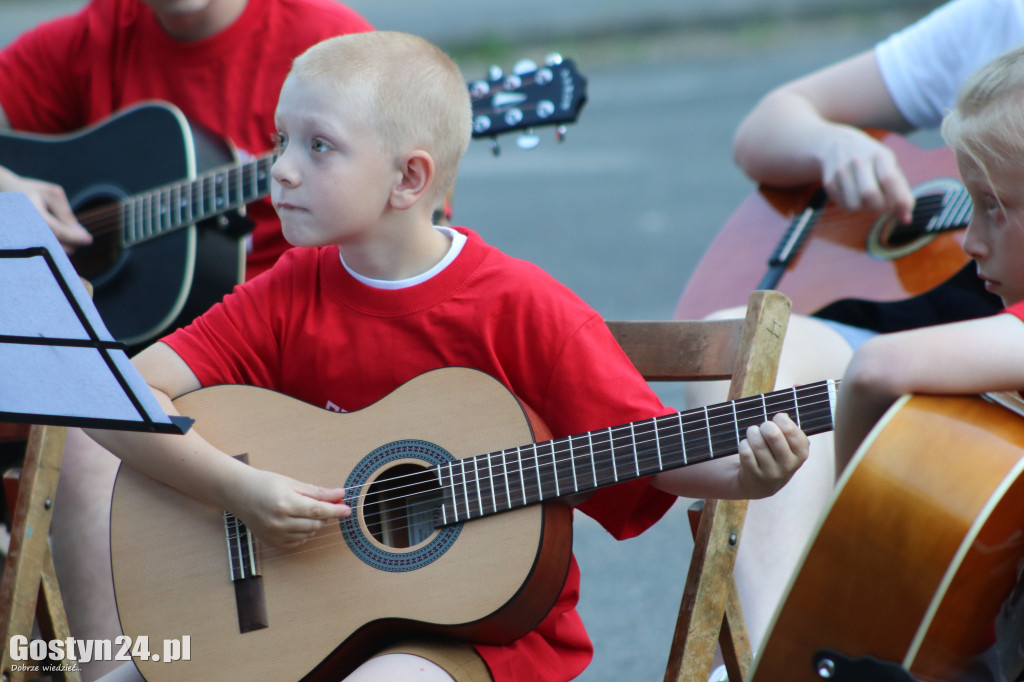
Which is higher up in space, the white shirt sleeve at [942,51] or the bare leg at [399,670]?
the white shirt sleeve at [942,51]

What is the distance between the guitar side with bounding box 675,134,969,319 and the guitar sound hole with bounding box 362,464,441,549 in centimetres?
101

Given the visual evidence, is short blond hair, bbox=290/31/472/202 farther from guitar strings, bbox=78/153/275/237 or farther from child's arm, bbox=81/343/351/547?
guitar strings, bbox=78/153/275/237

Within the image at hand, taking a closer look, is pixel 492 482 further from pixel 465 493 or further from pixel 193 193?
A: pixel 193 193

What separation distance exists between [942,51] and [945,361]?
134 cm

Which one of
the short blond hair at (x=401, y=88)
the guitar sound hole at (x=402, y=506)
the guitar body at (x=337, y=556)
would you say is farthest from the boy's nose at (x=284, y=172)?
the guitar sound hole at (x=402, y=506)

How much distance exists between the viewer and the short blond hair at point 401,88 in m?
1.86

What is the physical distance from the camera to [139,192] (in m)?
2.79

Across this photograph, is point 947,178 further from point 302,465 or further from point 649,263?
point 649,263

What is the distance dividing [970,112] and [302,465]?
45.0 inches

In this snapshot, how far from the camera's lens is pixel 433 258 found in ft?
6.36

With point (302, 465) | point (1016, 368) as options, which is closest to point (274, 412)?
point (302, 465)

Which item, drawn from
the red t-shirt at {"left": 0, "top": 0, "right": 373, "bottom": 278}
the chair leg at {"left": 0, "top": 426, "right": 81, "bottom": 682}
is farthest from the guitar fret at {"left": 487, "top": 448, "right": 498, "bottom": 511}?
the red t-shirt at {"left": 0, "top": 0, "right": 373, "bottom": 278}

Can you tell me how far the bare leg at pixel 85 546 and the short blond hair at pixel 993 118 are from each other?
66.6 inches

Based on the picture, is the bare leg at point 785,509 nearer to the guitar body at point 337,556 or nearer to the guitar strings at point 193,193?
the guitar body at point 337,556
